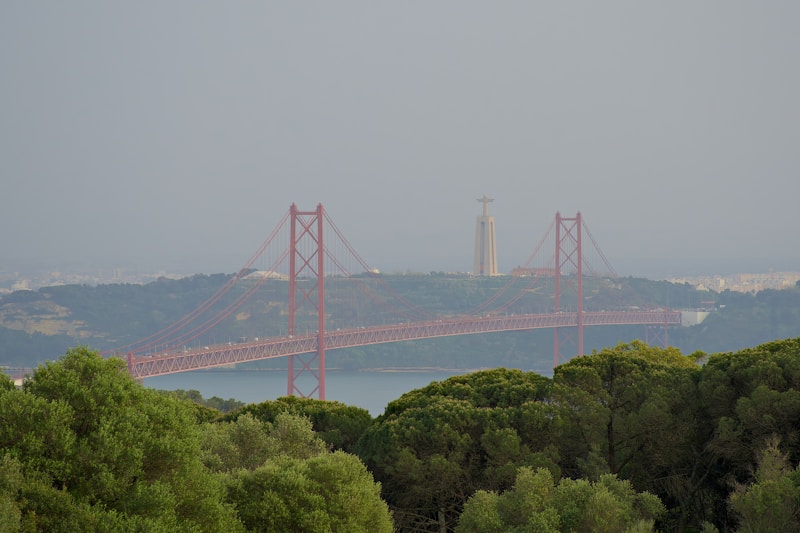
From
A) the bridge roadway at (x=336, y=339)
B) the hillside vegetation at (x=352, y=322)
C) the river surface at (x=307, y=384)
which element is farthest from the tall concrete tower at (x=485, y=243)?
the bridge roadway at (x=336, y=339)

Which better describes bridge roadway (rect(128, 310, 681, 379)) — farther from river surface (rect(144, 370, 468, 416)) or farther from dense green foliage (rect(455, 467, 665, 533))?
dense green foliage (rect(455, 467, 665, 533))

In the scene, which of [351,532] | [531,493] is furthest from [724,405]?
[351,532]

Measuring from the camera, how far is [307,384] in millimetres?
62062

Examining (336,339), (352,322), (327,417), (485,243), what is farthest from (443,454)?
(485,243)

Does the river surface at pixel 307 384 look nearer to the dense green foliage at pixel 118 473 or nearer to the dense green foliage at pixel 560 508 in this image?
the dense green foliage at pixel 560 508

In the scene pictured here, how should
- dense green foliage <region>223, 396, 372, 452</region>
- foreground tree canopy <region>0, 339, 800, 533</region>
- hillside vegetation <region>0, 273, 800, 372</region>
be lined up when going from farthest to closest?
hillside vegetation <region>0, 273, 800, 372</region> < dense green foliage <region>223, 396, 372, 452</region> < foreground tree canopy <region>0, 339, 800, 533</region>

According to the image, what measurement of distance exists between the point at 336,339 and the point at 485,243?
62.9 meters

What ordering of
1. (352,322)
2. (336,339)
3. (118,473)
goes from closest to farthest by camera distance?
(118,473) → (336,339) → (352,322)

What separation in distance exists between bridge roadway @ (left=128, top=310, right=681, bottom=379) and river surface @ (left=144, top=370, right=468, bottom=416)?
726cm

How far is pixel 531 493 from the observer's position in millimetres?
10562

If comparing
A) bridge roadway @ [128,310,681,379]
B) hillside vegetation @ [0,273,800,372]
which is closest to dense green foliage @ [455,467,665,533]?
bridge roadway @ [128,310,681,379]

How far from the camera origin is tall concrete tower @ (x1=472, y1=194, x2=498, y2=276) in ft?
325

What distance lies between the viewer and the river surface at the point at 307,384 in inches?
2124

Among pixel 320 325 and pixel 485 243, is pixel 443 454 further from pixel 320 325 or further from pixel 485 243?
pixel 485 243
